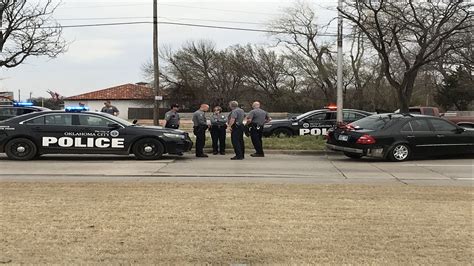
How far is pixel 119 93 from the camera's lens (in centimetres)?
7181

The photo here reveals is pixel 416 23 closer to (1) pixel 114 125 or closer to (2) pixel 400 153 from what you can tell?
(2) pixel 400 153

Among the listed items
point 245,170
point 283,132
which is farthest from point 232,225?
point 283,132

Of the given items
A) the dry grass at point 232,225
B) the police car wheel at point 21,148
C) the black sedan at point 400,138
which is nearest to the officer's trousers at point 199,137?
the black sedan at point 400,138

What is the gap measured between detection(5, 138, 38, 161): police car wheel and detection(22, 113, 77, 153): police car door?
8.5 inches

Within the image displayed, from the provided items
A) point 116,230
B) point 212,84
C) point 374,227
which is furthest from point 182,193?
point 212,84

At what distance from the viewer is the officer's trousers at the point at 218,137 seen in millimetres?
16109

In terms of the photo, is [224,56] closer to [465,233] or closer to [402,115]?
[402,115]

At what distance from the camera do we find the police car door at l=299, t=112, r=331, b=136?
20906 millimetres

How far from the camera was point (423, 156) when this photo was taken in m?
15.1

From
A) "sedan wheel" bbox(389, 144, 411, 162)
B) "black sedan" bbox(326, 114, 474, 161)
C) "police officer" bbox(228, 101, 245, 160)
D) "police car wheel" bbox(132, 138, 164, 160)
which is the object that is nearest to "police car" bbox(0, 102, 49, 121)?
"police car wheel" bbox(132, 138, 164, 160)

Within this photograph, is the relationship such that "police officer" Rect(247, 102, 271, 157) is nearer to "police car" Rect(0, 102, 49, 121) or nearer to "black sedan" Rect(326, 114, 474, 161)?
"black sedan" Rect(326, 114, 474, 161)

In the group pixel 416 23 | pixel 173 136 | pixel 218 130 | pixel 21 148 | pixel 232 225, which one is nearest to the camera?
pixel 232 225

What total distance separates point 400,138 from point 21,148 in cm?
997

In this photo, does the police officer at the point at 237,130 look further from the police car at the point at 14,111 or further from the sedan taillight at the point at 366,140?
the police car at the point at 14,111
